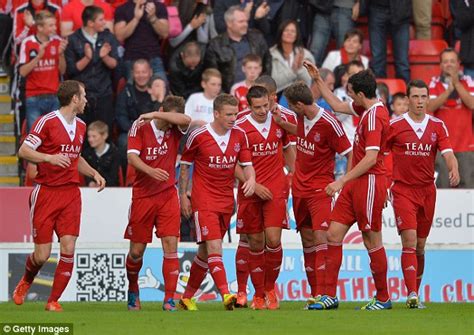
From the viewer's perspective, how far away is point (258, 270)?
16047 mm

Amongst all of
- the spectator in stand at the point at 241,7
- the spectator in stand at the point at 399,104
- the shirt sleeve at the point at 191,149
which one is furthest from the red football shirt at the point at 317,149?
the spectator in stand at the point at 241,7

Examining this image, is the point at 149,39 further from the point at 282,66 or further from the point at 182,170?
the point at 182,170

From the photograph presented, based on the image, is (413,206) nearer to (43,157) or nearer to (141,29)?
(43,157)

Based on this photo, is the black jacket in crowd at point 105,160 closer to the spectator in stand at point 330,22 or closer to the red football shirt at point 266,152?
the spectator in stand at point 330,22

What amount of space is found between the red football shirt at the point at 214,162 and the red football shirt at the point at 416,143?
173 centimetres

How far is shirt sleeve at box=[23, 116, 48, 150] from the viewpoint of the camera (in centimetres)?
1531

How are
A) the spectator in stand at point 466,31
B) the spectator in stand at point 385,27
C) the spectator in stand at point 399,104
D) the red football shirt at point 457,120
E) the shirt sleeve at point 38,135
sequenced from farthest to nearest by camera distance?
the spectator in stand at point 385,27
the spectator in stand at point 466,31
the red football shirt at point 457,120
the spectator in stand at point 399,104
the shirt sleeve at point 38,135

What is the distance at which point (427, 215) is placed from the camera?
15.9 metres

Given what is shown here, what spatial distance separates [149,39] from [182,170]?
662 centimetres

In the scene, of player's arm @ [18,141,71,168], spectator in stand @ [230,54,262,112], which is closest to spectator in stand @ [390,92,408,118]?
spectator in stand @ [230,54,262,112]

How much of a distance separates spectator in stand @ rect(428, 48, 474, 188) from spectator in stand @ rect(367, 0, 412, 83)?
1418 mm

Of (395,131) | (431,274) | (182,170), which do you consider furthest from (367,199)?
(431,274)

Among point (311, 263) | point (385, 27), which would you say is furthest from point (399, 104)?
point (311, 263)

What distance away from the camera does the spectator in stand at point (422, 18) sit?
23.7 meters
